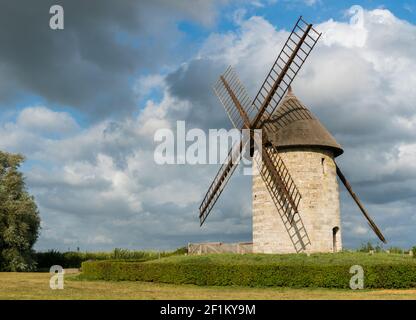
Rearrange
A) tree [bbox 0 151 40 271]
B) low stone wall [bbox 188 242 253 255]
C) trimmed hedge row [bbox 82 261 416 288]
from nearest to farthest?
trimmed hedge row [bbox 82 261 416 288] → low stone wall [bbox 188 242 253 255] → tree [bbox 0 151 40 271]

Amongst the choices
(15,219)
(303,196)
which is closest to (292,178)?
(303,196)

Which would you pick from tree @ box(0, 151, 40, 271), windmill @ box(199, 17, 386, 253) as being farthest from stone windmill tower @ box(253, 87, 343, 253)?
tree @ box(0, 151, 40, 271)

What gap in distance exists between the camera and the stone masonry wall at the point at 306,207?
26.8 metres

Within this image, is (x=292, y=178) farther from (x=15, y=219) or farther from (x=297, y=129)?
(x=15, y=219)

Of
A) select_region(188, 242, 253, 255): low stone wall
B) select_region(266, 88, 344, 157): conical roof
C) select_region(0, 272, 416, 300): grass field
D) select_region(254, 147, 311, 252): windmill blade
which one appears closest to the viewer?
select_region(0, 272, 416, 300): grass field

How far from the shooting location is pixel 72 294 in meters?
17.9

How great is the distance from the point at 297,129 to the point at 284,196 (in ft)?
12.4

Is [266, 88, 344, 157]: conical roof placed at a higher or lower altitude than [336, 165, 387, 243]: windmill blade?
higher

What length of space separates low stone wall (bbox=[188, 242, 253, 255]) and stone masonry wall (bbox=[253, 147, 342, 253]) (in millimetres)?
1233

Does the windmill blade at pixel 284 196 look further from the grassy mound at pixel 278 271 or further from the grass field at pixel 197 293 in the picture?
the grass field at pixel 197 293

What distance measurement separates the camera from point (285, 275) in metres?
21.7

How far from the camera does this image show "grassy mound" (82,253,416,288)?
21.2 metres

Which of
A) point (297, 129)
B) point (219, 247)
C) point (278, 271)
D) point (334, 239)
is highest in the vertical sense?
point (297, 129)

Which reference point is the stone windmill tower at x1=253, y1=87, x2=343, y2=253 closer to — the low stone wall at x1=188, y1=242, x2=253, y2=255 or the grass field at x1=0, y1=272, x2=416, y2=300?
the low stone wall at x1=188, y1=242, x2=253, y2=255
